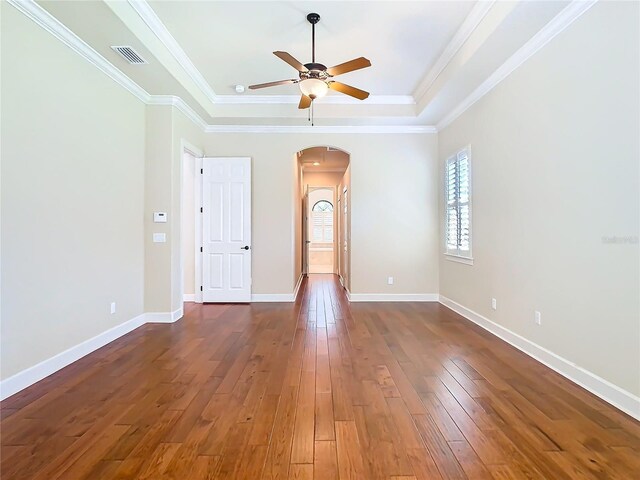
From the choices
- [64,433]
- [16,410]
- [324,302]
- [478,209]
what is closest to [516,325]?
[478,209]

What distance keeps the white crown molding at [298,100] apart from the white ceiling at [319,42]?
0.02m

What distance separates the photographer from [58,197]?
2881 millimetres

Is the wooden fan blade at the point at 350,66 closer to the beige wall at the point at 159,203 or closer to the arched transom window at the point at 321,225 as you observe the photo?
the beige wall at the point at 159,203

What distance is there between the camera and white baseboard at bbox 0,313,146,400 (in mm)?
2410

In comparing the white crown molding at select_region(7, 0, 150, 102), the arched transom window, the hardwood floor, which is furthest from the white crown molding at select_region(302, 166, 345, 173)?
the hardwood floor

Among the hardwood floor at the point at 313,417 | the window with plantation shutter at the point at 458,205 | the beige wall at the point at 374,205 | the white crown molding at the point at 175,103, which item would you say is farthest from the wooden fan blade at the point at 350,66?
the hardwood floor at the point at 313,417

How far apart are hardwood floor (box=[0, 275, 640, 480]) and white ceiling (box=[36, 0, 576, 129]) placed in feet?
9.62

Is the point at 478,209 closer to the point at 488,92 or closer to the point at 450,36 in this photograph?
the point at 488,92

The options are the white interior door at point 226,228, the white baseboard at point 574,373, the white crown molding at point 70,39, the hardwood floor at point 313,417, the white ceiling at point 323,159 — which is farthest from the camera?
the white ceiling at point 323,159

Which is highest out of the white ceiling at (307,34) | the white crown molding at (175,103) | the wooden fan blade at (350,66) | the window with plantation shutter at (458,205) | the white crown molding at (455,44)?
the white ceiling at (307,34)

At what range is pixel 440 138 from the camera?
558 cm

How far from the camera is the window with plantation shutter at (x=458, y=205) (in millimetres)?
4555

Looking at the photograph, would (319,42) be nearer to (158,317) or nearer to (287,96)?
(287,96)

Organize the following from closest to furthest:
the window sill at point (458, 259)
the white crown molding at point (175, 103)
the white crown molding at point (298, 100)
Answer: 1. the white crown molding at point (175, 103)
2. the window sill at point (458, 259)
3. the white crown molding at point (298, 100)
